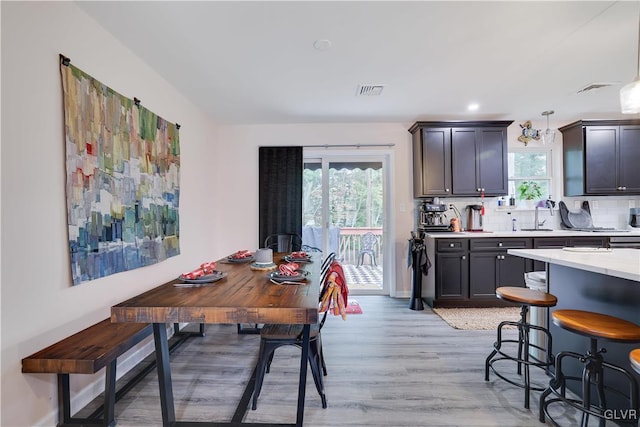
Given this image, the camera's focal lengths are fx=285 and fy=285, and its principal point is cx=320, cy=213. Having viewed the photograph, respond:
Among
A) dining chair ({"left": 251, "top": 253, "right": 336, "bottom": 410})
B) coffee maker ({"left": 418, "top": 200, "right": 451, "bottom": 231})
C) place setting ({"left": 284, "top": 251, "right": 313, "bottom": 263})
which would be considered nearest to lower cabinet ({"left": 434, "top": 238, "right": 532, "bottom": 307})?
coffee maker ({"left": 418, "top": 200, "right": 451, "bottom": 231})

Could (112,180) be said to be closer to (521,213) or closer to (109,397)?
(109,397)

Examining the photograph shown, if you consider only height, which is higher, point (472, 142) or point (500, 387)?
point (472, 142)

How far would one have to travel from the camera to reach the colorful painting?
5.72 ft

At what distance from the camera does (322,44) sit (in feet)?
7.23

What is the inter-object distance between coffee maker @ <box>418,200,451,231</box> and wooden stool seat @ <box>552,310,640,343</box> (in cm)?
232

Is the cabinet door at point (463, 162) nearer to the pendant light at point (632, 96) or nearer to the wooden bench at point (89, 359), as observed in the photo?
the pendant light at point (632, 96)

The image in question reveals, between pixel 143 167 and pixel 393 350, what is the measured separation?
8.86ft

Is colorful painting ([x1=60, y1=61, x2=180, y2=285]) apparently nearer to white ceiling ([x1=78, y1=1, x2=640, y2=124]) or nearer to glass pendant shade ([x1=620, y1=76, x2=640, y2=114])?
white ceiling ([x1=78, y1=1, x2=640, y2=124])

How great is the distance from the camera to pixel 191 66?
2564 mm

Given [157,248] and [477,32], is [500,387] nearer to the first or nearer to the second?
[477,32]

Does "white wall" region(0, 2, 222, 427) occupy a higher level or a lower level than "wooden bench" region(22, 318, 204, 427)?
higher

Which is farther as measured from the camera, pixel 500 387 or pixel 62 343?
pixel 500 387

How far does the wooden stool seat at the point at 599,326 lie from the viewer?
4.32 ft

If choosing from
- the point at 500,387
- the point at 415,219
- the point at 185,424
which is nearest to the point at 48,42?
the point at 185,424
